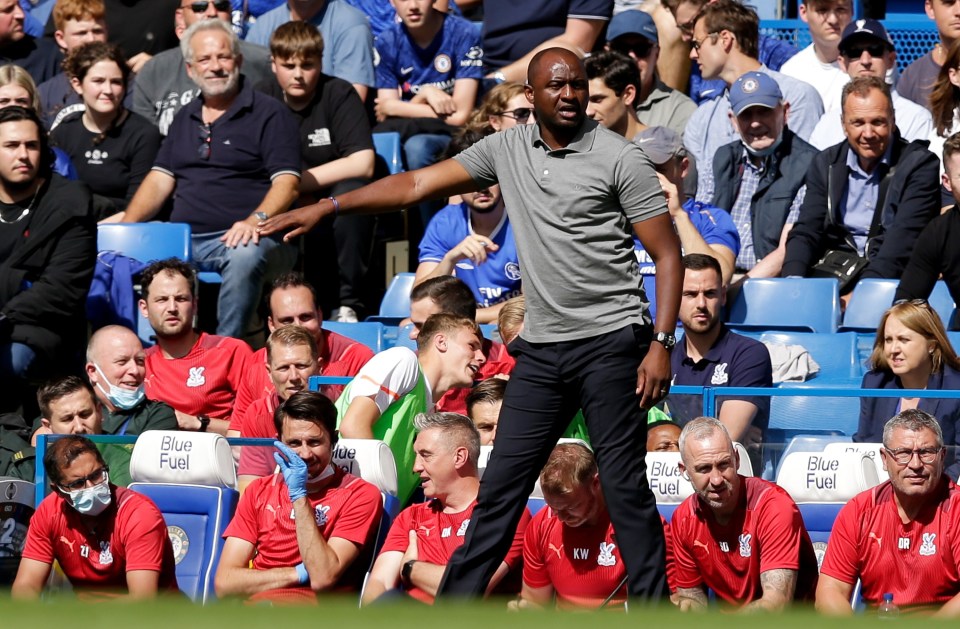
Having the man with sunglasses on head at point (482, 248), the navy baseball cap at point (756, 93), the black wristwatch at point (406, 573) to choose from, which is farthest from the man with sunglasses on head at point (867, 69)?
the black wristwatch at point (406, 573)

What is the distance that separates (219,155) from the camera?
9.42 m

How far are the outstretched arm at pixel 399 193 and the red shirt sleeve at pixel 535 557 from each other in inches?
60.9

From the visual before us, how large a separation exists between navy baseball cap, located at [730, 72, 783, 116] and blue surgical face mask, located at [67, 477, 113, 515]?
15.2 feet

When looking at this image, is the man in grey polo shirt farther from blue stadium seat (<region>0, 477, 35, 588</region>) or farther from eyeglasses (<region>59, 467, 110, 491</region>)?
blue stadium seat (<region>0, 477, 35, 588</region>)

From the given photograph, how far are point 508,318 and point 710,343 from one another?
102 centimetres

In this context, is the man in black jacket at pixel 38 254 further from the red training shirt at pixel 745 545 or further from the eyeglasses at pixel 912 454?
the eyeglasses at pixel 912 454

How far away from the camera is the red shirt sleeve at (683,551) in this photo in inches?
239

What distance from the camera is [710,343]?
7637 millimetres

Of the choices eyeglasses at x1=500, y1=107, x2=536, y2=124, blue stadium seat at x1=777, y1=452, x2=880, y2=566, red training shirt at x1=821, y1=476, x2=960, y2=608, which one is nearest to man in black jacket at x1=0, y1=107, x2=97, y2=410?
eyeglasses at x1=500, y1=107, x2=536, y2=124

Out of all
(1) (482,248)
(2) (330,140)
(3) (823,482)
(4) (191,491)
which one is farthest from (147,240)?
(3) (823,482)

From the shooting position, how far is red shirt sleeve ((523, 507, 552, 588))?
6207 mm

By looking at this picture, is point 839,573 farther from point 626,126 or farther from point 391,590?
point 626,126

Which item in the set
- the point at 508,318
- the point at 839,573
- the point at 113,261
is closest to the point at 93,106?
the point at 113,261

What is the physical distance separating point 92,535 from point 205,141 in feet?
11.8
